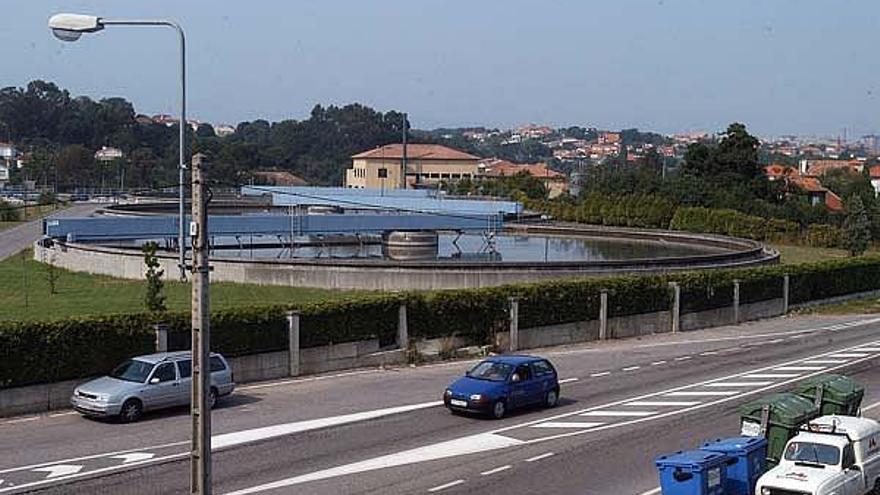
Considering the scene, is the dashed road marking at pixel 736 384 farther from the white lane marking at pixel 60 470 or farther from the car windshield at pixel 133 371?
the white lane marking at pixel 60 470

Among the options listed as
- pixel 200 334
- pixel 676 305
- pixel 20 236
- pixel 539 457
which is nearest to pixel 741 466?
pixel 539 457

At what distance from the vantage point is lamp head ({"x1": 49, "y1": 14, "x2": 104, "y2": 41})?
20.3 meters

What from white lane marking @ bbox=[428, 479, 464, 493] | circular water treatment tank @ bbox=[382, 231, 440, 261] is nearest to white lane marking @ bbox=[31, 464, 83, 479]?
white lane marking @ bbox=[428, 479, 464, 493]

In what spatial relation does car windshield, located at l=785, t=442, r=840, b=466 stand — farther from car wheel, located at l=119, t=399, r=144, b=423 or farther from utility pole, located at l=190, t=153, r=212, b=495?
car wheel, located at l=119, t=399, r=144, b=423

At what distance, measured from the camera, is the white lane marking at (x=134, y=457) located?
798 inches

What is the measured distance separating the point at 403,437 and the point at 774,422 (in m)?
7.74

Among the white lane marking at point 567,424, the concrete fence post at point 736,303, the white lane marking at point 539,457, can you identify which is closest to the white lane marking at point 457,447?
the white lane marking at point 567,424

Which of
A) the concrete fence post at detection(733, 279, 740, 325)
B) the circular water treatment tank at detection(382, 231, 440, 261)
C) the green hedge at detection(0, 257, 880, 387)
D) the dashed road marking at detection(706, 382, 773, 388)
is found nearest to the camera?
the green hedge at detection(0, 257, 880, 387)

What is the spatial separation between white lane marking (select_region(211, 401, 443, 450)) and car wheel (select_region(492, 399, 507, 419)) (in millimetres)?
1965

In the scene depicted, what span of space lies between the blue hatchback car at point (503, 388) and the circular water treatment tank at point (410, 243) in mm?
39911

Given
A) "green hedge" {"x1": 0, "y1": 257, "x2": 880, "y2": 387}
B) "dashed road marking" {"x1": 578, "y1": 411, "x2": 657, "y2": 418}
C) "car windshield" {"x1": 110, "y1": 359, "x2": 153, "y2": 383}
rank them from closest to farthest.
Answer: "car windshield" {"x1": 110, "y1": 359, "x2": 153, "y2": 383} < "green hedge" {"x1": 0, "y1": 257, "x2": 880, "y2": 387} < "dashed road marking" {"x1": 578, "y1": 411, "x2": 657, "y2": 418}

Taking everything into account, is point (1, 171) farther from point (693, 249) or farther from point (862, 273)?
point (862, 273)

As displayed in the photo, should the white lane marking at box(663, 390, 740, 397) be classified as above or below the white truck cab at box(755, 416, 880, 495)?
below

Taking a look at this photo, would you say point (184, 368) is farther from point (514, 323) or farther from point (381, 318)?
point (514, 323)
